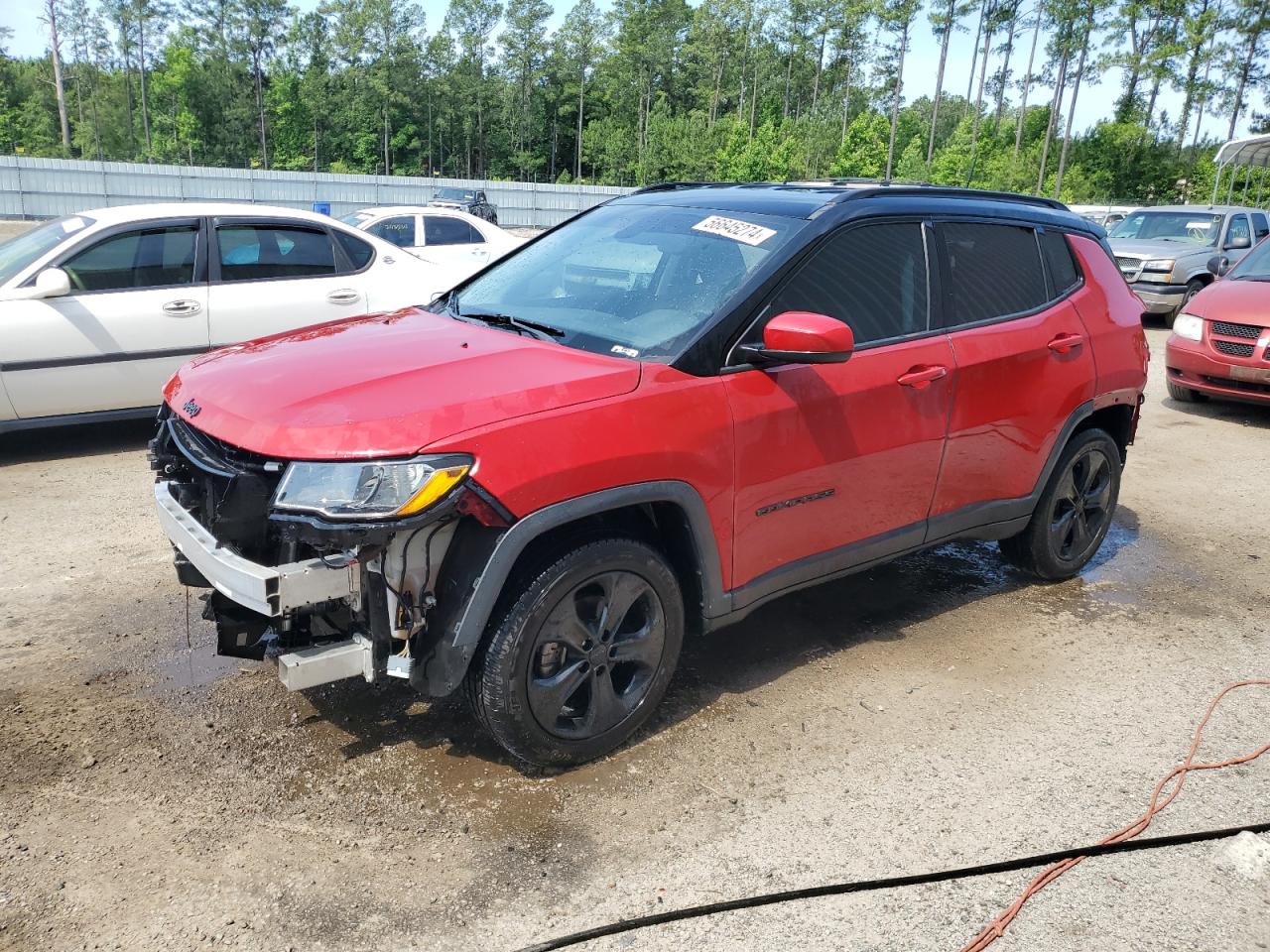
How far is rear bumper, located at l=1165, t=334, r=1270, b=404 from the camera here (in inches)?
345

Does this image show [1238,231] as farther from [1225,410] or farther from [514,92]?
Result: [514,92]

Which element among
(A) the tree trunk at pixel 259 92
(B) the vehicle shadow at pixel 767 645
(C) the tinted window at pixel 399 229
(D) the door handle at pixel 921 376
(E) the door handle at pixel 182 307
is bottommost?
(B) the vehicle shadow at pixel 767 645

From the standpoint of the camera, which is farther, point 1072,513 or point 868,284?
point 1072,513

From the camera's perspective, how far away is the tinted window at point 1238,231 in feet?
51.2

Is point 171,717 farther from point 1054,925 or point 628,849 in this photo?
point 1054,925

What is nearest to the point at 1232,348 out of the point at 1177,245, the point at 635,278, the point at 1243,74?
the point at 635,278

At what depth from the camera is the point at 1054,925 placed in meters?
2.68

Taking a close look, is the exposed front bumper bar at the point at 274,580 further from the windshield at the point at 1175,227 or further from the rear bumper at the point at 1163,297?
the windshield at the point at 1175,227

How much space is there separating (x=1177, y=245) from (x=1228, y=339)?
765 centimetres

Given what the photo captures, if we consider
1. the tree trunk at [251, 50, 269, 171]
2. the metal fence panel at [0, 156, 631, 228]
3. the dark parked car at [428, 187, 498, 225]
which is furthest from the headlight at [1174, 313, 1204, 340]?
the tree trunk at [251, 50, 269, 171]

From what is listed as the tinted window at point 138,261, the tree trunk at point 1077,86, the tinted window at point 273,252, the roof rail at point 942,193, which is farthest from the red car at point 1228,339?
the tree trunk at point 1077,86

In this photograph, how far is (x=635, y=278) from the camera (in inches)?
150

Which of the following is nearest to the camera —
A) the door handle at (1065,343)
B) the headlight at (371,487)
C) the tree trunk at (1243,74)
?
the headlight at (371,487)

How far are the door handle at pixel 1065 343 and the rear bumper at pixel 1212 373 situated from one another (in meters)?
5.22
